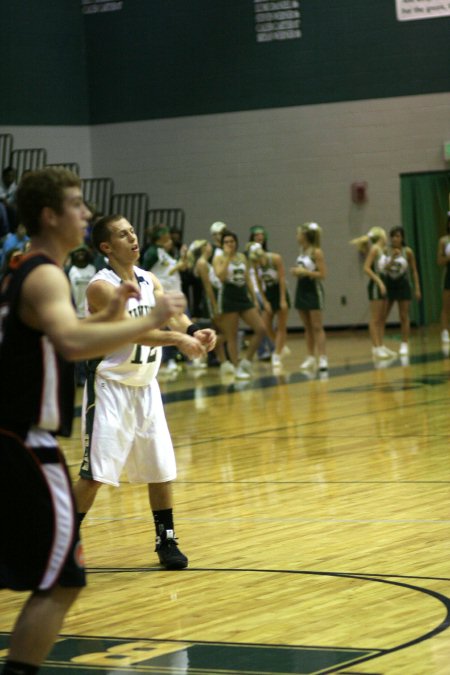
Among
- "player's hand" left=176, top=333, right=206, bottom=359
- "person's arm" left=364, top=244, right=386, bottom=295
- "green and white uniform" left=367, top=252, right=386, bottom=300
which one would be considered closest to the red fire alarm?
"green and white uniform" left=367, top=252, right=386, bottom=300

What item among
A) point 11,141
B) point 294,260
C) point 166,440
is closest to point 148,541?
point 166,440

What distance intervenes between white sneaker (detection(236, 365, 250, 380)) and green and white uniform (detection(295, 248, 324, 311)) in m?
1.12

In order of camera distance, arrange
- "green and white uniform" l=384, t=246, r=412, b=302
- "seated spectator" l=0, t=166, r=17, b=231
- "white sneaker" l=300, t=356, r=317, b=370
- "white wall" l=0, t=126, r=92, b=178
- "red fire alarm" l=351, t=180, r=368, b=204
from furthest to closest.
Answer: "white wall" l=0, t=126, r=92, b=178 → "red fire alarm" l=351, t=180, r=368, b=204 → "seated spectator" l=0, t=166, r=17, b=231 → "green and white uniform" l=384, t=246, r=412, b=302 → "white sneaker" l=300, t=356, r=317, b=370

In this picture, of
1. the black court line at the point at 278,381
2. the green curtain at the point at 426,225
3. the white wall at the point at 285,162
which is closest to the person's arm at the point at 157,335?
the black court line at the point at 278,381

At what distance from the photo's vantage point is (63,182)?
3.50m

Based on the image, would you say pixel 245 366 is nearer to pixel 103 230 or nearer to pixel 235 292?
pixel 235 292

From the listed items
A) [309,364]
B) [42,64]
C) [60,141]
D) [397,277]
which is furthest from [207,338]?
[60,141]

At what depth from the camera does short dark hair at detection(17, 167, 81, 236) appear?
11.4ft

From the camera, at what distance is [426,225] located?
2219 cm

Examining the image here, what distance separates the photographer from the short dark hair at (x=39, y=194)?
3.47 metres

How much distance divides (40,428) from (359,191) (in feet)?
63.2

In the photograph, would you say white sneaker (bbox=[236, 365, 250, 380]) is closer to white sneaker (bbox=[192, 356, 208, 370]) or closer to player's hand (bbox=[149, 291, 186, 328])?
white sneaker (bbox=[192, 356, 208, 370])

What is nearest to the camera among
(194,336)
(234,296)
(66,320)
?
(66,320)

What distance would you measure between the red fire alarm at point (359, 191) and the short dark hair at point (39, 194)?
62.5ft
